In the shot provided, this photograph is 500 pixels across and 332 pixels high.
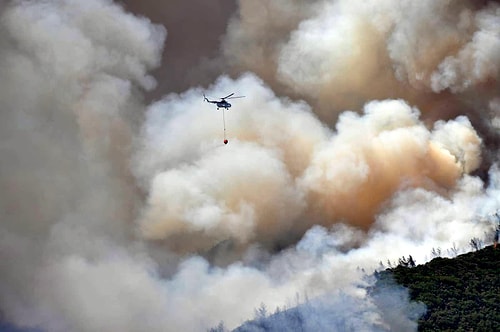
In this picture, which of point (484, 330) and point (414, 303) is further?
point (414, 303)

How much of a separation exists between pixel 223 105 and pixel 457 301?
101182 millimetres

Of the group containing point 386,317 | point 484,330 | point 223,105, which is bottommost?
point 484,330

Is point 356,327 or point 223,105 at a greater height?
point 223,105

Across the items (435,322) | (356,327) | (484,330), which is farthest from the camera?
(356,327)

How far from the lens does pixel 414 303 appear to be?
654 feet

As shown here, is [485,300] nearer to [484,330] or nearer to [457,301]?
[457,301]

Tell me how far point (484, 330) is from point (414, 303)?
101ft

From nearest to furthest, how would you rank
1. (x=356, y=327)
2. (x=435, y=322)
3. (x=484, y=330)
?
(x=484, y=330), (x=435, y=322), (x=356, y=327)

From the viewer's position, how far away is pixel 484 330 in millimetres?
171375

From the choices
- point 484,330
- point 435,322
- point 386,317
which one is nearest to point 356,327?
point 386,317

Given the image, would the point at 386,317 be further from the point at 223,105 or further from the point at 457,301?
the point at 223,105

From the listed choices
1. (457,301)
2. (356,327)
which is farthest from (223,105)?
(457,301)

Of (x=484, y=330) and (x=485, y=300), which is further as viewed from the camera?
(x=485, y=300)

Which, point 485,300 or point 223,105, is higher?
point 223,105
